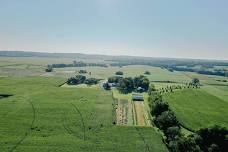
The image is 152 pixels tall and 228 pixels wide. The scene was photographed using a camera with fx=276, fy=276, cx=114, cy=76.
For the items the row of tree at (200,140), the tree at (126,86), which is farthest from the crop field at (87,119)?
the tree at (126,86)

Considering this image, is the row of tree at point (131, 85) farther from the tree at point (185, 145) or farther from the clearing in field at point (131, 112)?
the tree at point (185, 145)

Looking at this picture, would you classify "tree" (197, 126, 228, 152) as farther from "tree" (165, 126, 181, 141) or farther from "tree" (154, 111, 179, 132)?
"tree" (154, 111, 179, 132)

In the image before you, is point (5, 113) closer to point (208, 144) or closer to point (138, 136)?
point (138, 136)

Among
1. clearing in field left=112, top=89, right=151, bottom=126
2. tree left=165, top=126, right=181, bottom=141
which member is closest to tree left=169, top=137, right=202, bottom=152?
tree left=165, top=126, right=181, bottom=141

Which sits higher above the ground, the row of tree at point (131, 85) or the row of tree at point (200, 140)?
the row of tree at point (200, 140)

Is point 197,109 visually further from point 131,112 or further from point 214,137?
point 214,137

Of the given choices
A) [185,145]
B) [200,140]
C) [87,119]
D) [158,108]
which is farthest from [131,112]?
[185,145]

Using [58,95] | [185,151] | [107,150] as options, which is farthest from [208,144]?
[58,95]
